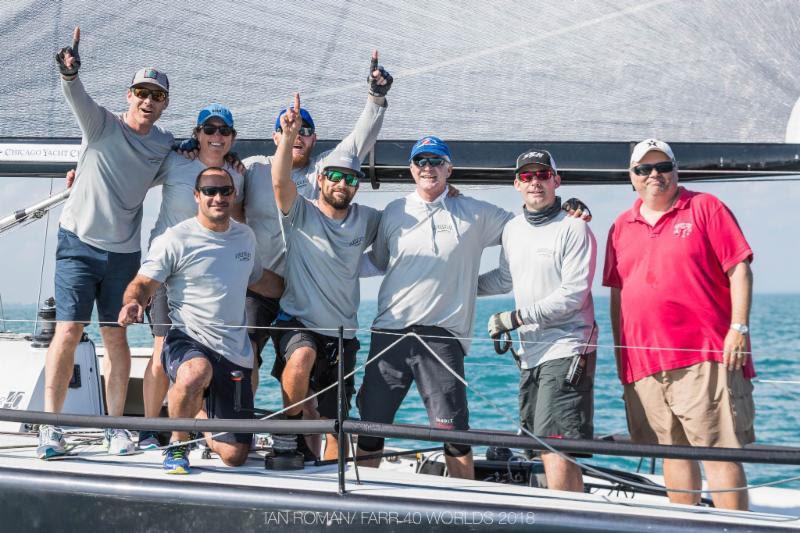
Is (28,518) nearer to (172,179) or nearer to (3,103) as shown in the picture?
(172,179)

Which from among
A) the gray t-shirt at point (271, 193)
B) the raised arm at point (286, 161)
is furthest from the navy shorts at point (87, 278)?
the raised arm at point (286, 161)

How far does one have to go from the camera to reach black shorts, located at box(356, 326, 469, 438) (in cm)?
385

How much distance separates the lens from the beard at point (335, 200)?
3.91 meters

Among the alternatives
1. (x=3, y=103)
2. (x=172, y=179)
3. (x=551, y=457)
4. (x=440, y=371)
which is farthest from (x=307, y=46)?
(x=551, y=457)

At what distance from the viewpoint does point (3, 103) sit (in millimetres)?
5023

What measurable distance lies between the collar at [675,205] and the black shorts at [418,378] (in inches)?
31.6

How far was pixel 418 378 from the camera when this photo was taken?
12.8ft

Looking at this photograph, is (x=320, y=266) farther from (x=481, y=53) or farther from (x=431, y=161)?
(x=481, y=53)

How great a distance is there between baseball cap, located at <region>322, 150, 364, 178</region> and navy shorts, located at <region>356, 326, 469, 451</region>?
2.14ft

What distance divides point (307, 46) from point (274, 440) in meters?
2.09

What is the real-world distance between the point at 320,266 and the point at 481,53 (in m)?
1.55

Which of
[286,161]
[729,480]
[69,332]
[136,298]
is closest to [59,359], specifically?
[69,332]

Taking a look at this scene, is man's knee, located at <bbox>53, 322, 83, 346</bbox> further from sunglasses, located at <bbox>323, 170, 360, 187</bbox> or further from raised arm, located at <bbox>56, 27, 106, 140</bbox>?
sunglasses, located at <bbox>323, 170, 360, 187</bbox>

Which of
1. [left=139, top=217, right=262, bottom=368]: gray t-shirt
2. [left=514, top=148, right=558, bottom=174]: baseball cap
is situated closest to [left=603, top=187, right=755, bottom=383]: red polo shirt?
[left=514, top=148, right=558, bottom=174]: baseball cap
